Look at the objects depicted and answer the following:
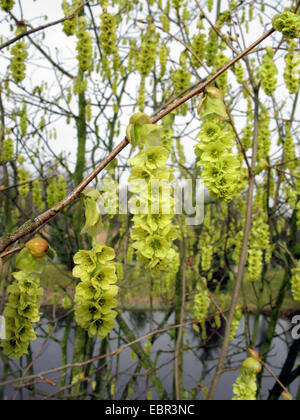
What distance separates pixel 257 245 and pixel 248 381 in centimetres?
119

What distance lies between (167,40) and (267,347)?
300 cm

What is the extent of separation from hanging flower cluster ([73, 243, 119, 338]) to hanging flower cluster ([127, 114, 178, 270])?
8 centimetres

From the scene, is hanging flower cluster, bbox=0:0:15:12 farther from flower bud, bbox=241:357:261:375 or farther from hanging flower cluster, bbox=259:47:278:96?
flower bud, bbox=241:357:261:375

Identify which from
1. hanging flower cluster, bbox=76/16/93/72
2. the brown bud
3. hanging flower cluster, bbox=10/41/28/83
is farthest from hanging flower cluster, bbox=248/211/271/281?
hanging flower cluster, bbox=10/41/28/83

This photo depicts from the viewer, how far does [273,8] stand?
2791mm

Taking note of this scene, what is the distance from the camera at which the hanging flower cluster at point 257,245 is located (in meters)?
2.16

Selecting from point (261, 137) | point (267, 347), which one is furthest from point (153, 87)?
point (267, 347)

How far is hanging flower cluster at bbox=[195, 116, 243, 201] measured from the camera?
63 centimetres

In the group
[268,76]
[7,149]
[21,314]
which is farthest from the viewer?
[7,149]

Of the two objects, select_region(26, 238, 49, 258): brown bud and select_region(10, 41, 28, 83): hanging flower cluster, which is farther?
select_region(10, 41, 28, 83): hanging flower cluster

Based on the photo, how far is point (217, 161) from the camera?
0.65 meters

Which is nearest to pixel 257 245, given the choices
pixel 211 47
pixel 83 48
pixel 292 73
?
pixel 292 73

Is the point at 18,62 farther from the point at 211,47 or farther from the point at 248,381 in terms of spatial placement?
the point at 248,381

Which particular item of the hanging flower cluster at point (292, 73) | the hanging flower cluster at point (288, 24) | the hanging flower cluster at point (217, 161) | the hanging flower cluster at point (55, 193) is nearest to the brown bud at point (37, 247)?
the hanging flower cluster at point (217, 161)
